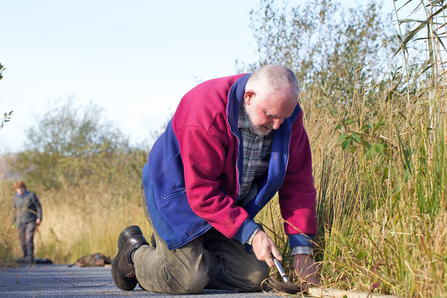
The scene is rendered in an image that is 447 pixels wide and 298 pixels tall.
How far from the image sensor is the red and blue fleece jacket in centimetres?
315

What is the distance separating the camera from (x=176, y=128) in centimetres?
345

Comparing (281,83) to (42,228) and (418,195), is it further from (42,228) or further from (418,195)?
(42,228)

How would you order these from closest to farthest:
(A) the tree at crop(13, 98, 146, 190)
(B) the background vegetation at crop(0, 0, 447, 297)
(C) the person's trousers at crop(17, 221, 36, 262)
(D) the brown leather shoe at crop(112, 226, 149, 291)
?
(B) the background vegetation at crop(0, 0, 447, 297), (D) the brown leather shoe at crop(112, 226, 149, 291), (C) the person's trousers at crop(17, 221, 36, 262), (A) the tree at crop(13, 98, 146, 190)

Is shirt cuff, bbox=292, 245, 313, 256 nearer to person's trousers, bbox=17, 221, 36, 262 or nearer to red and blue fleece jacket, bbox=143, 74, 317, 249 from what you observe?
red and blue fleece jacket, bbox=143, 74, 317, 249

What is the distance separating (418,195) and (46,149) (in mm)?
25985

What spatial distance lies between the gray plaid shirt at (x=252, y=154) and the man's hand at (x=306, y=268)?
0.05m

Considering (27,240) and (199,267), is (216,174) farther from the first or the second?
(27,240)

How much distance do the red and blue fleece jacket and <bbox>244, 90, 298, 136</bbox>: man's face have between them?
4.1 inches

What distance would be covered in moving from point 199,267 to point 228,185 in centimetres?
62

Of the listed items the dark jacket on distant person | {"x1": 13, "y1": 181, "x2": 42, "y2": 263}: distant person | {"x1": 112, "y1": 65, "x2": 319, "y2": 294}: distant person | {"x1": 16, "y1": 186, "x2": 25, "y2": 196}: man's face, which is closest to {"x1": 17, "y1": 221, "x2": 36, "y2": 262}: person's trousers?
{"x1": 13, "y1": 181, "x2": 42, "y2": 263}: distant person

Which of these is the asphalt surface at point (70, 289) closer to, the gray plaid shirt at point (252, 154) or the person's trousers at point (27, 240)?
the gray plaid shirt at point (252, 154)

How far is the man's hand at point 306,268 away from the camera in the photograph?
3.24 m

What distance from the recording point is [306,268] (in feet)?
10.9

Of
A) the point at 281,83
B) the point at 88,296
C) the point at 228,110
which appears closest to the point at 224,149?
the point at 228,110
